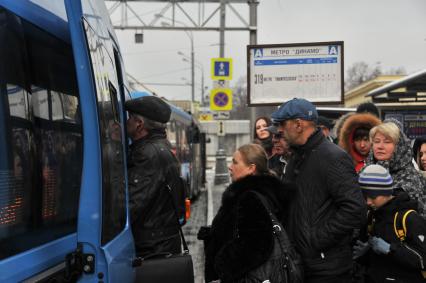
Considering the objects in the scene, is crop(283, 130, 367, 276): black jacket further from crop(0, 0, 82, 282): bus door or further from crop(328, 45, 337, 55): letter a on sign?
crop(328, 45, 337, 55): letter a on sign

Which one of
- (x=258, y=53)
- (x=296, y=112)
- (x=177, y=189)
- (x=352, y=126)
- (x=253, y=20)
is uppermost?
(x=253, y=20)

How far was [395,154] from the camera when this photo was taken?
395 cm

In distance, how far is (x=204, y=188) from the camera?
26.8m

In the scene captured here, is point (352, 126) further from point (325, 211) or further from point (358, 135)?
point (325, 211)

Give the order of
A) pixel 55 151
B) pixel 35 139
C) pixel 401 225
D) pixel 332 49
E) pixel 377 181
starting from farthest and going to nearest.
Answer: pixel 332 49
pixel 377 181
pixel 401 225
pixel 55 151
pixel 35 139

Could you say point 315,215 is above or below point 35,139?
below

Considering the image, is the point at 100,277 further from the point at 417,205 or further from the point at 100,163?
the point at 417,205

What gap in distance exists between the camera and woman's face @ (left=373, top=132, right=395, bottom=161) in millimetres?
3957

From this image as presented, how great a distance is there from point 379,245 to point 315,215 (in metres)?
0.60

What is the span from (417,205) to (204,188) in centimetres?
2333

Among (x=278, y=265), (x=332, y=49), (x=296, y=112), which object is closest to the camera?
(x=278, y=265)

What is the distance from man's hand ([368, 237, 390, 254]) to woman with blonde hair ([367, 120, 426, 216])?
0.49m

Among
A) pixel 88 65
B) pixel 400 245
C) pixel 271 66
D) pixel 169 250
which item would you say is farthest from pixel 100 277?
pixel 271 66

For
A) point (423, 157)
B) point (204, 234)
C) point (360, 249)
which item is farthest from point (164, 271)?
point (423, 157)
